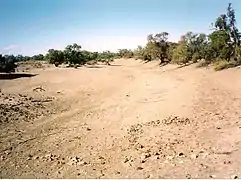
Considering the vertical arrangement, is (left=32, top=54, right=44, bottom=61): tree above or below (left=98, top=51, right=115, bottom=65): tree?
above

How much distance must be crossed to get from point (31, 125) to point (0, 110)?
5.57 m

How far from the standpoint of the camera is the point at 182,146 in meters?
12.8

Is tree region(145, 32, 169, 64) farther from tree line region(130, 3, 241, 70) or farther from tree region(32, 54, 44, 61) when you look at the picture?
tree region(32, 54, 44, 61)

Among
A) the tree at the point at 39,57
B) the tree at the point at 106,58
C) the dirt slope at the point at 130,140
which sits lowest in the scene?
the dirt slope at the point at 130,140

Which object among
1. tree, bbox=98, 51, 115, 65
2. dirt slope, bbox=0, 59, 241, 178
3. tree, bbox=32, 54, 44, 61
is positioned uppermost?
tree, bbox=32, 54, 44, 61

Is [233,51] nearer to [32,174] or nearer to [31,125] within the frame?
[31,125]

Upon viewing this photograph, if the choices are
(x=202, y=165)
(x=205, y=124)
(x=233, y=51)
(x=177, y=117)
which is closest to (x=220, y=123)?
(x=205, y=124)

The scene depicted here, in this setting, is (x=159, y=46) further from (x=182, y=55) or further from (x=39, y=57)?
(x=39, y=57)

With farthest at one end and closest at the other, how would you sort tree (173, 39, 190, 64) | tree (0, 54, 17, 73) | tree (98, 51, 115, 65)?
tree (98, 51, 115, 65) → tree (0, 54, 17, 73) → tree (173, 39, 190, 64)

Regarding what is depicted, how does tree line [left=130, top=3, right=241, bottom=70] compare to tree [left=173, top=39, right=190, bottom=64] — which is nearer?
tree line [left=130, top=3, right=241, bottom=70]

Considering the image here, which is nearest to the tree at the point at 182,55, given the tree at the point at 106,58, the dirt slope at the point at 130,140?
the dirt slope at the point at 130,140

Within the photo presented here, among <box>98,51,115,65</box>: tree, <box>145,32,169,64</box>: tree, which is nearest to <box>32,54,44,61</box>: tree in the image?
<box>98,51,115,65</box>: tree

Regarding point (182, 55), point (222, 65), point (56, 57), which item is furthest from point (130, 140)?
point (56, 57)

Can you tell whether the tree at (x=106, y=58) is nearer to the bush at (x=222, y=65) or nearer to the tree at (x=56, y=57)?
the tree at (x=56, y=57)
